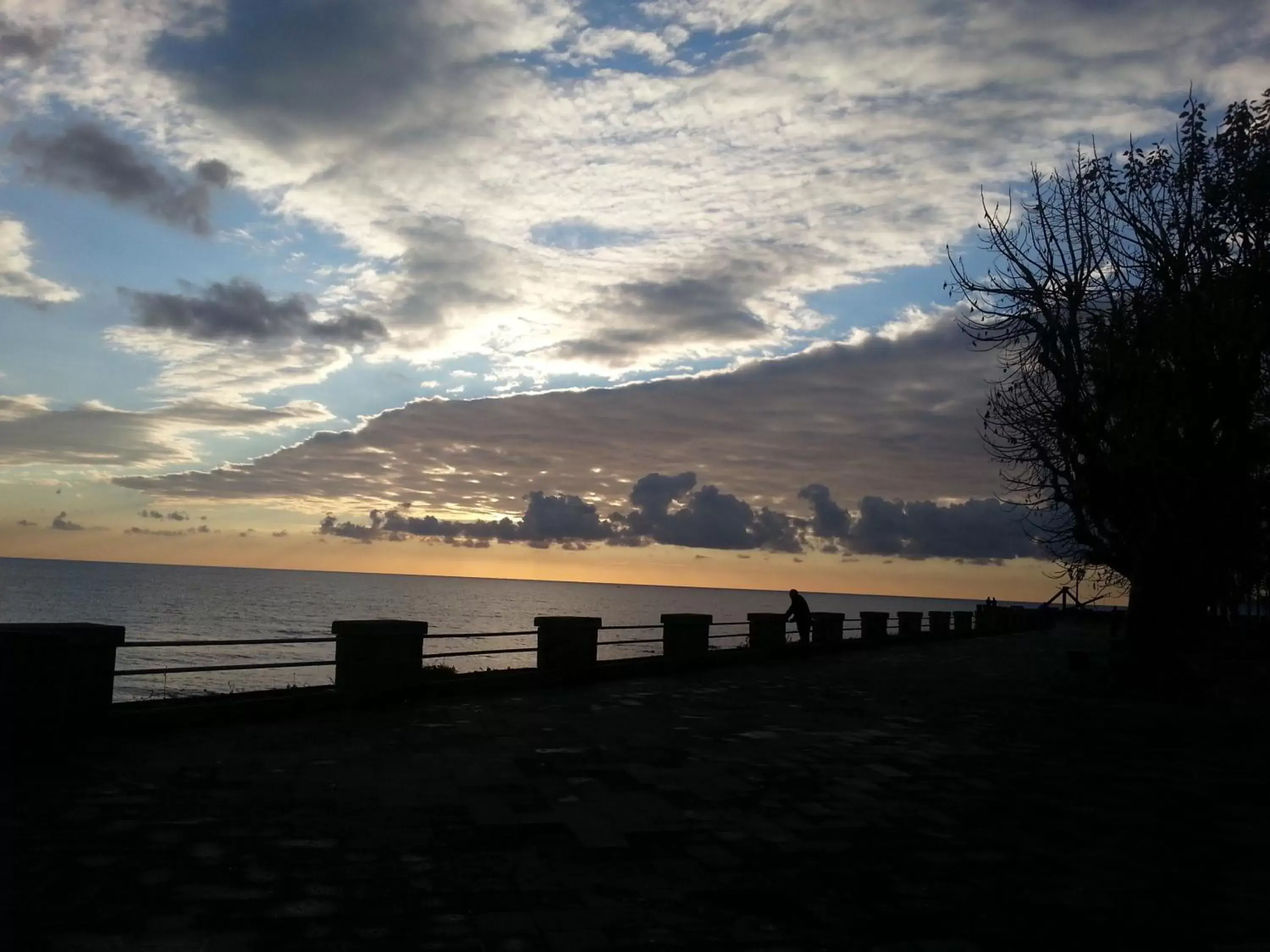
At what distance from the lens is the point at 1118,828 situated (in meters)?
8.05

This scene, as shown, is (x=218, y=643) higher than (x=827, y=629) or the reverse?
higher

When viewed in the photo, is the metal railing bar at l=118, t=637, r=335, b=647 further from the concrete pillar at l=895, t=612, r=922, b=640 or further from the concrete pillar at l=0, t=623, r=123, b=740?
the concrete pillar at l=895, t=612, r=922, b=640

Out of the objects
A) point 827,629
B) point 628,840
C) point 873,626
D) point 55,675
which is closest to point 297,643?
point 55,675

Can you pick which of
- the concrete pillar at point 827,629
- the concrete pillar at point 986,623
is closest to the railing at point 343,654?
the concrete pillar at point 827,629

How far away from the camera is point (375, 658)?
13305 mm

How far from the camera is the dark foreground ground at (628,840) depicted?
5.41m

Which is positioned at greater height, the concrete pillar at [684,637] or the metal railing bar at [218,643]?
the metal railing bar at [218,643]

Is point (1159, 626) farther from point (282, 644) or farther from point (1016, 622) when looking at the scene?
point (1016, 622)

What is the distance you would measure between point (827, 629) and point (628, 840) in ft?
74.4

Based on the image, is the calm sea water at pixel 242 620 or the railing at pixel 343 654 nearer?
the railing at pixel 343 654

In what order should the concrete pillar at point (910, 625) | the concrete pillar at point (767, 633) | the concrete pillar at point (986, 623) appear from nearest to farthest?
the concrete pillar at point (767, 633) → the concrete pillar at point (910, 625) → the concrete pillar at point (986, 623)

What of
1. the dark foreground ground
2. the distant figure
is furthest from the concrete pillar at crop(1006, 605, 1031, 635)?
the dark foreground ground

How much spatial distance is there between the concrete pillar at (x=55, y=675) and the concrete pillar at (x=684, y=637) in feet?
38.5

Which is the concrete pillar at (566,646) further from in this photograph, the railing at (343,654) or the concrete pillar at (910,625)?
the concrete pillar at (910,625)
